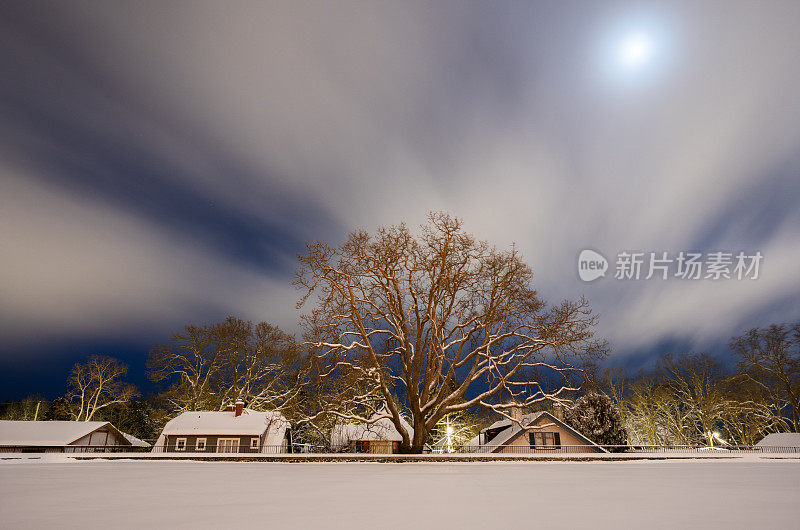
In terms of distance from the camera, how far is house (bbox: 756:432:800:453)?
3234cm

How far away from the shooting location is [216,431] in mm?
36500

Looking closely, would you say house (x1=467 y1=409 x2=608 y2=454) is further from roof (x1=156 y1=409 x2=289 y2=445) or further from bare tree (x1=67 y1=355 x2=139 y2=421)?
bare tree (x1=67 y1=355 x2=139 y2=421)

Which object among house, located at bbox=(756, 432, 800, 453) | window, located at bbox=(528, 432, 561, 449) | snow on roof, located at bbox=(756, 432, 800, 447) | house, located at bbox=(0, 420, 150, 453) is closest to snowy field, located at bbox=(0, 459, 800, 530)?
window, located at bbox=(528, 432, 561, 449)

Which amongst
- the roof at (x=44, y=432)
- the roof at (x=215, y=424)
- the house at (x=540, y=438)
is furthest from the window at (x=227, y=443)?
the house at (x=540, y=438)

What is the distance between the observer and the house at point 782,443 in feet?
106

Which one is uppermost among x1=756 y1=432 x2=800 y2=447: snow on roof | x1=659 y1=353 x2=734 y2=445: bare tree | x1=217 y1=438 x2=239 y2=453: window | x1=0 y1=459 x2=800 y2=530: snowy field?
x1=659 y1=353 x2=734 y2=445: bare tree

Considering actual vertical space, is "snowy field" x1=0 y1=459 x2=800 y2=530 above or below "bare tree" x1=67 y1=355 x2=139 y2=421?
below

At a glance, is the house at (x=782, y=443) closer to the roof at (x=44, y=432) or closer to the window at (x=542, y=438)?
the window at (x=542, y=438)

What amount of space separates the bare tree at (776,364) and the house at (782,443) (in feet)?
6.18

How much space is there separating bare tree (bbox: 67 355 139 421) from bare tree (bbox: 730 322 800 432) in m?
56.6

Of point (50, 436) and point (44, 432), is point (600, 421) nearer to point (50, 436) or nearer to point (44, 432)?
point (50, 436)

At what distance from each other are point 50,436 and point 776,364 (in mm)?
64232

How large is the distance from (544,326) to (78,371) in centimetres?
4191

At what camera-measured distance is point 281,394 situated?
3953 centimetres
